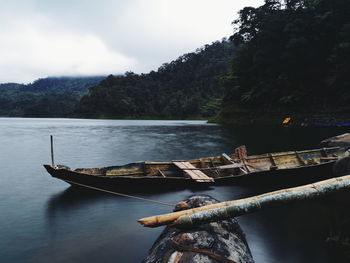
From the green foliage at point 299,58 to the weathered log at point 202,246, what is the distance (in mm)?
46456

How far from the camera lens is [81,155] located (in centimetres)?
2734

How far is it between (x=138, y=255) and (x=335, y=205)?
296 inches

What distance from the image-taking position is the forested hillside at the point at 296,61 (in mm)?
46188

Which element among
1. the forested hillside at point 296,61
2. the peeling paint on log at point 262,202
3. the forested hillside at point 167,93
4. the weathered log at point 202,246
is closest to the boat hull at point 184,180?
the weathered log at point 202,246

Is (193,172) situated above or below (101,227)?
above

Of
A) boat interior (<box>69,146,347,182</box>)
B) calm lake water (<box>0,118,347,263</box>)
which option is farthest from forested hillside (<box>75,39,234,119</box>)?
calm lake water (<box>0,118,347,263</box>)

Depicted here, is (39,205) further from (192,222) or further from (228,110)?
(228,110)

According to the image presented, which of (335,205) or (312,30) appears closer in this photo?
(335,205)

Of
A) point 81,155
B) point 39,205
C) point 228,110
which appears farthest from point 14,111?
point 39,205

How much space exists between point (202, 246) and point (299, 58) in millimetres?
54452

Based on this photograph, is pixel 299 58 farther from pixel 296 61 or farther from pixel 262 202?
pixel 262 202

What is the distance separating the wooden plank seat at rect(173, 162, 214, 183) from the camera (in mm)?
12525

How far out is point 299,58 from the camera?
50625 millimetres

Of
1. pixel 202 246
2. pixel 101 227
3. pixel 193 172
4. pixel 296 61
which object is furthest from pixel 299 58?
pixel 202 246
